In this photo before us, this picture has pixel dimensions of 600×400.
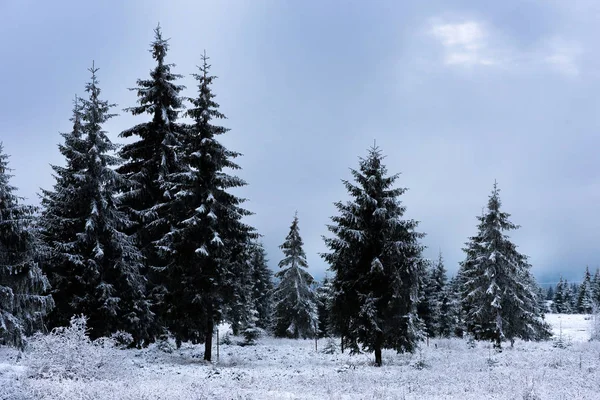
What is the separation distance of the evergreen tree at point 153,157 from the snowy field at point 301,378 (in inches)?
230

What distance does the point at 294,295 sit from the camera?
42531 millimetres

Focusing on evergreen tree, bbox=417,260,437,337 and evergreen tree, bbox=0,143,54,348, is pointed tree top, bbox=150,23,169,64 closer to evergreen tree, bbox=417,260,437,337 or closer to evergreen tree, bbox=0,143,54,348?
evergreen tree, bbox=0,143,54,348

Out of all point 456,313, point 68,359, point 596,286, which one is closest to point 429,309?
point 456,313

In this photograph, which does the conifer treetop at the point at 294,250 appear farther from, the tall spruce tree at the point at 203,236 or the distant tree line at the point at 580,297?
the distant tree line at the point at 580,297

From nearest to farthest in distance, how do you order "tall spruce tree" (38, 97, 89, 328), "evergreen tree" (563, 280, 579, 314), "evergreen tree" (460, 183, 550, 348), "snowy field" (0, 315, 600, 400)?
"snowy field" (0, 315, 600, 400) → "tall spruce tree" (38, 97, 89, 328) → "evergreen tree" (460, 183, 550, 348) → "evergreen tree" (563, 280, 579, 314)

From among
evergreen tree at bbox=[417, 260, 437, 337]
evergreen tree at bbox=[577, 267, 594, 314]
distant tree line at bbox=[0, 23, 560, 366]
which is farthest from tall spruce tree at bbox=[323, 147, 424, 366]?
evergreen tree at bbox=[577, 267, 594, 314]

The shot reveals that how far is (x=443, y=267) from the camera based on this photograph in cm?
5744

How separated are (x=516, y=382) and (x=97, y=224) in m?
18.9

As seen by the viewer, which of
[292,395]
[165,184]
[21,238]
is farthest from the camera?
[165,184]

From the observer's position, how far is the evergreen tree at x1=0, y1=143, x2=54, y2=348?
16.1 m

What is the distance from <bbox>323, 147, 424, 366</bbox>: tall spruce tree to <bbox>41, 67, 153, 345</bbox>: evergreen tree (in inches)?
399

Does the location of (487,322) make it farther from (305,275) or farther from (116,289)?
(116,289)

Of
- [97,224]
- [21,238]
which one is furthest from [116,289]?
[21,238]

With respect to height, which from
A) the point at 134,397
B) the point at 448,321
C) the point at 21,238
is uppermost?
the point at 21,238
